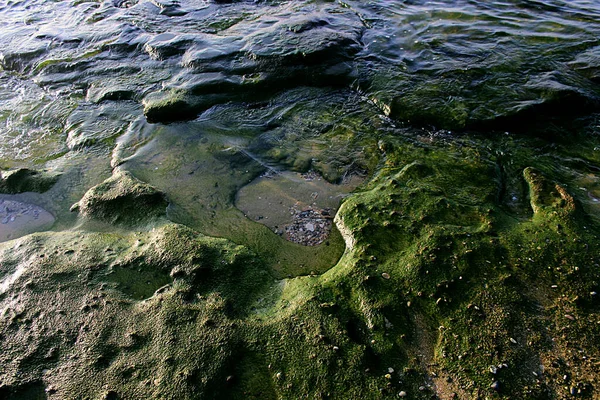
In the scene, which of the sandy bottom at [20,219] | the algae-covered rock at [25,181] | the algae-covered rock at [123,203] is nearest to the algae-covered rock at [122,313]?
the algae-covered rock at [123,203]

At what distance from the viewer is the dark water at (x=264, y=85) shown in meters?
5.63

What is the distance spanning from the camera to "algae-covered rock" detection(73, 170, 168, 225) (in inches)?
183

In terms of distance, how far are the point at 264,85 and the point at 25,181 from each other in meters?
3.94

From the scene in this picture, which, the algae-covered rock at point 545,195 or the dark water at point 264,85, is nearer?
the algae-covered rock at point 545,195

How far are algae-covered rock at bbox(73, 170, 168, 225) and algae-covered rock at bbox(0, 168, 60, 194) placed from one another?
81 centimetres

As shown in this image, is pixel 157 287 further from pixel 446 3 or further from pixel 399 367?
pixel 446 3

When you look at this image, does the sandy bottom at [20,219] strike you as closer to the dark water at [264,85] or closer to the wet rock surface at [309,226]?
the dark water at [264,85]

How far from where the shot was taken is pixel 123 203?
15.6 feet

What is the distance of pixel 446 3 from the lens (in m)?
9.77

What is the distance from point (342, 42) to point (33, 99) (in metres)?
5.79

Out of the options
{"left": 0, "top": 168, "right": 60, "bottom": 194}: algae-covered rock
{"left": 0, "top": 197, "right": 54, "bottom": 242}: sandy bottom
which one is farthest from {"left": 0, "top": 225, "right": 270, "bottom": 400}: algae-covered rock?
{"left": 0, "top": 168, "right": 60, "bottom": 194}: algae-covered rock

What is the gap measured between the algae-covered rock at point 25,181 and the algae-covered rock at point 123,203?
0.81m

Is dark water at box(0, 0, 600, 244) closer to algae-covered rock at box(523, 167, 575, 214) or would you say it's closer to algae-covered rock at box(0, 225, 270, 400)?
algae-covered rock at box(0, 225, 270, 400)

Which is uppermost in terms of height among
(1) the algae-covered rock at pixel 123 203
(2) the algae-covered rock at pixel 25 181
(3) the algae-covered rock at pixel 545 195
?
(3) the algae-covered rock at pixel 545 195
